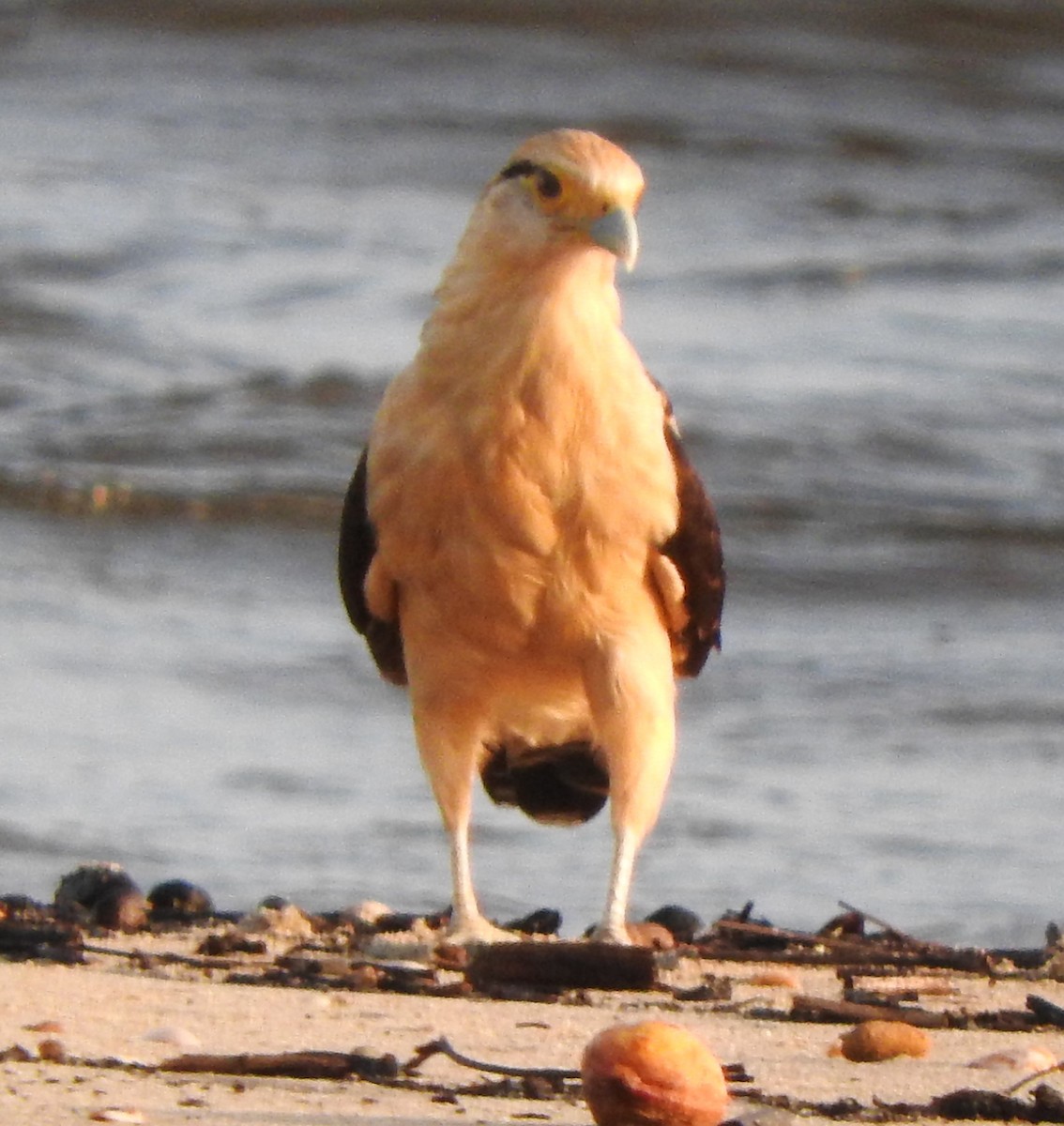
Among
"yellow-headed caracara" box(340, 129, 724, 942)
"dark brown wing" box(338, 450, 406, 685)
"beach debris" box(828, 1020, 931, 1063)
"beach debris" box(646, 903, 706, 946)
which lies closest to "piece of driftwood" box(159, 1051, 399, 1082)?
"beach debris" box(828, 1020, 931, 1063)

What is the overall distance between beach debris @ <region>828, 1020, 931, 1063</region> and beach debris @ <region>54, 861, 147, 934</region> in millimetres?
2072

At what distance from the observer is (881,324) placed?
17.2 metres

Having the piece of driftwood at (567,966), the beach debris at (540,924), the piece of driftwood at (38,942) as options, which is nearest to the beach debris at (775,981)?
the piece of driftwood at (567,966)

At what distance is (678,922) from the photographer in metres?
6.61

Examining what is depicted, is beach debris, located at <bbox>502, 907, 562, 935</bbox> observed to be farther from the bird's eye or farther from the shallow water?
the bird's eye

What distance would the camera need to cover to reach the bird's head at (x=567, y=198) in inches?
232

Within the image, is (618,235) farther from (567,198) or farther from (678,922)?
(678,922)

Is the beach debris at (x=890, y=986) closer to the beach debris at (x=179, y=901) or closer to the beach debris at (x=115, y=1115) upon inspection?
the beach debris at (x=179, y=901)

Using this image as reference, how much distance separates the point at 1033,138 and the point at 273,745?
569 inches

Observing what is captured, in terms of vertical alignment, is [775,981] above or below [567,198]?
below

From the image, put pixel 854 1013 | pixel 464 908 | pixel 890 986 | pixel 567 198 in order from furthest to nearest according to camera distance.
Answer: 1. pixel 464 908
2. pixel 567 198
3. pixel 890 986
4. pixel 854 1013

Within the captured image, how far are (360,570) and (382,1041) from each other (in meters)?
2.10

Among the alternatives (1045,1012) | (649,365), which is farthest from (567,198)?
(649,365)

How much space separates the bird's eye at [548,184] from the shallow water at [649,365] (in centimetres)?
220
